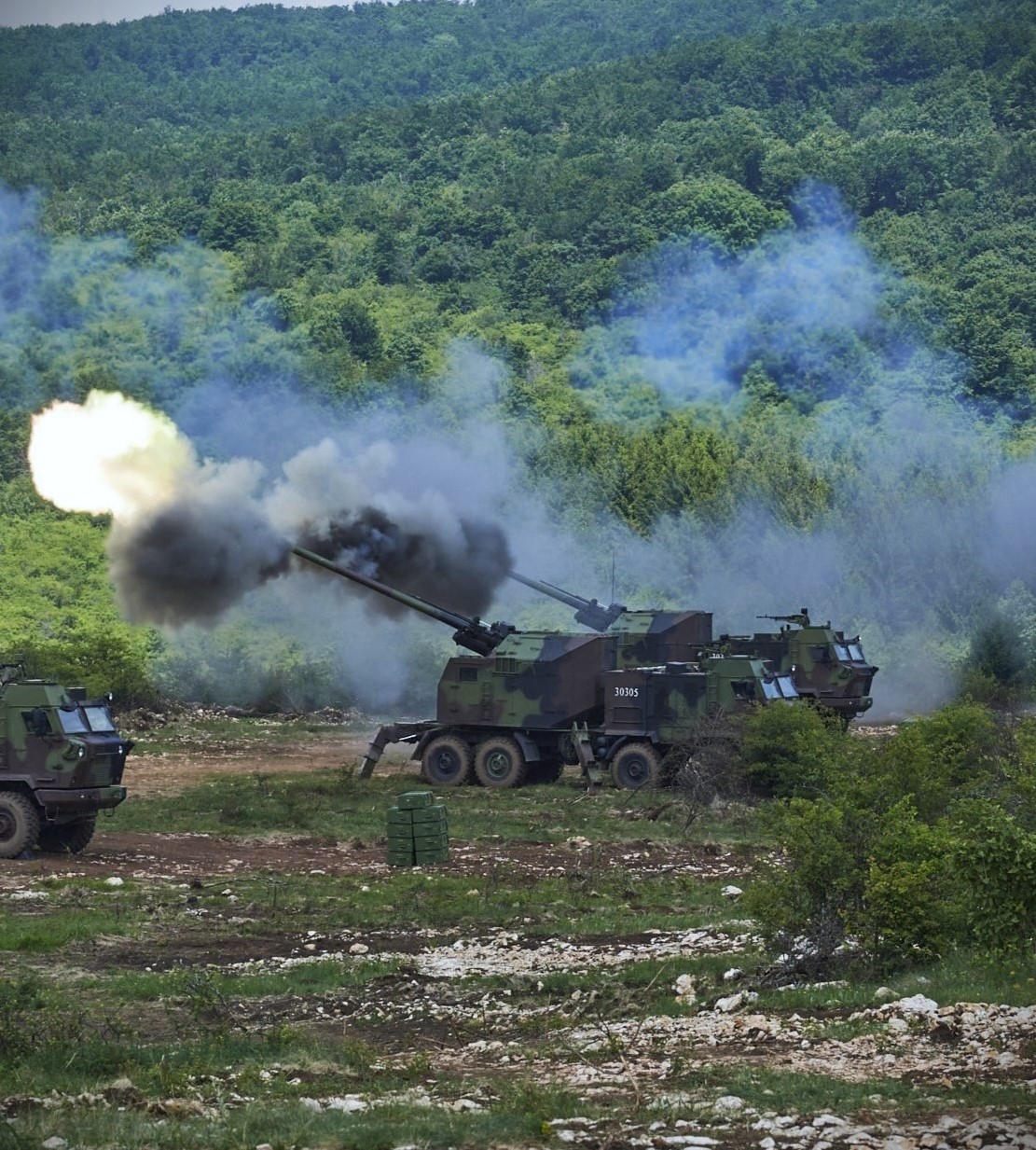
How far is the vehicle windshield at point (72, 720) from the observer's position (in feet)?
76.1

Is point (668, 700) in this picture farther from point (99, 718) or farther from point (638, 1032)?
point (638, 1032)

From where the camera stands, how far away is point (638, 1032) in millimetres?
13195

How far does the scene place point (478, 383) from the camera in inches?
2726

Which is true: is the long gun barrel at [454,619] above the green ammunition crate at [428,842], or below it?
above

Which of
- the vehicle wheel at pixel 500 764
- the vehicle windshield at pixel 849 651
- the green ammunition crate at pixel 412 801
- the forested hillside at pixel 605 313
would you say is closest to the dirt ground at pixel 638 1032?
the green ammunition crate at pixel 412 801

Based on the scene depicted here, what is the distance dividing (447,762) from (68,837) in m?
10.5

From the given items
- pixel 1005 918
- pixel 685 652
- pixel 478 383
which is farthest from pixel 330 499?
pixel 478 383

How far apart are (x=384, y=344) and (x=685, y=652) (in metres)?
43.2

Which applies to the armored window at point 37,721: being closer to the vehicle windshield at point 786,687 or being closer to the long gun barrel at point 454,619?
the long gun barrel at point 454,619

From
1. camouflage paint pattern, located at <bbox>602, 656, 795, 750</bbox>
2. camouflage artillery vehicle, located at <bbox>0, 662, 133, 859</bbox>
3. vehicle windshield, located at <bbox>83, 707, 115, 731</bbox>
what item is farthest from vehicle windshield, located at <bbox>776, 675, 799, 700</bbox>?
camouflage artillery vehicle, located at <bbox>0, 662, 133, 859</bbox>

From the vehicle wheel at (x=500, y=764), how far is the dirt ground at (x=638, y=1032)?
10778 mm

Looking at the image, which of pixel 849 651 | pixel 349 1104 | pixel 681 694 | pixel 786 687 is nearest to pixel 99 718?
pixel 681 694

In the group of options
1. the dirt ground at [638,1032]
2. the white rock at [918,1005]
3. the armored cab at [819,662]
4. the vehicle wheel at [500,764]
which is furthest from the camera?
the armored cab at [819,662]

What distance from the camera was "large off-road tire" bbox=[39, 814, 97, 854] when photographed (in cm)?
2336
